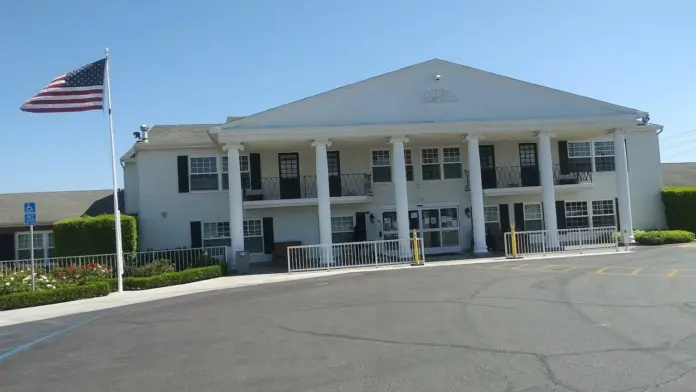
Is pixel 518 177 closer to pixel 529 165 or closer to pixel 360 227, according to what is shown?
pixel 529 165

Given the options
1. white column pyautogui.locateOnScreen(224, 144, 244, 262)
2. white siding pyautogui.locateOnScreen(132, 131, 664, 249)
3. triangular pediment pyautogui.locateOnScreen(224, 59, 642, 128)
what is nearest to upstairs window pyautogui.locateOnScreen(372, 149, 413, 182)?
white siding pyautogui.locateOnScreen(132, 131, 664, 249)

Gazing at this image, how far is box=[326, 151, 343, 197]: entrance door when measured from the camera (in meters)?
26.4

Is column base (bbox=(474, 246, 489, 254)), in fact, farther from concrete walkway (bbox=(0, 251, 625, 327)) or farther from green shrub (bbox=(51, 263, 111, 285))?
green shrub (bbox=(51, 263, 111, 285))

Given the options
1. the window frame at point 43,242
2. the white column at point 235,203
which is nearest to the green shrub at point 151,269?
the white column at point 235,203

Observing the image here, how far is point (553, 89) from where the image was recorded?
80.2 ft

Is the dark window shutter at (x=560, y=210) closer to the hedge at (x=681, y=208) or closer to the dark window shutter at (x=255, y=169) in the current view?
the hedge at (x=681, y=208)

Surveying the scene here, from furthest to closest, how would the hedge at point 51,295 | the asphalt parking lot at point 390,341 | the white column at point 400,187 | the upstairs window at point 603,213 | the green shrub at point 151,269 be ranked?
the upstairs window at point 603,213 < the white column at point 400,187 < the green shrub at point 151,269 < the hedge at point 51,295 < the asphalt parking lot at point 390,341

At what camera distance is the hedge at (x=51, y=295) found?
51.2 feet

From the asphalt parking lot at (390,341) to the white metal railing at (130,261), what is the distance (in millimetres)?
6370

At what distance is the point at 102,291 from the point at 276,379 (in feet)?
42.2

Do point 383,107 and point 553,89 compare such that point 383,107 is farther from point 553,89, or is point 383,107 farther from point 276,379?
point 276,379

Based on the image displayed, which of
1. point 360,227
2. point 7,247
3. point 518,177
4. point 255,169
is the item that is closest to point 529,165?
point 518,177

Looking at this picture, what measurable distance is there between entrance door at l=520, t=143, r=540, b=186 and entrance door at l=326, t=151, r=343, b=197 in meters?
8.96

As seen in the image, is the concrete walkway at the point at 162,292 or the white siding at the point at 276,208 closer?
the concrete walkway at the point at 162,292
